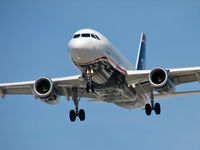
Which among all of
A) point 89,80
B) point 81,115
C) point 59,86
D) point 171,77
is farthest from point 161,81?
point 59,86

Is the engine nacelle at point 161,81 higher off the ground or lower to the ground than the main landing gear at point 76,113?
higher

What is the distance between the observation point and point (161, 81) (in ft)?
115

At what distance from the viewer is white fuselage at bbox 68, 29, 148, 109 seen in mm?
32156

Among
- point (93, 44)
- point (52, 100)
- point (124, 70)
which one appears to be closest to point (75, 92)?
point (52, 100)

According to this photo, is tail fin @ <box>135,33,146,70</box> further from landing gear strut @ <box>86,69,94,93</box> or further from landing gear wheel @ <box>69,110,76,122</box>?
landing gear strut @ <box>86,69,94,93</box>

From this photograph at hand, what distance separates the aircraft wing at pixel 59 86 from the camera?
37.9 metres

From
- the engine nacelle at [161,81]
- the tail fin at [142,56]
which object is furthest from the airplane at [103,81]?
the tail fin at [142,56]

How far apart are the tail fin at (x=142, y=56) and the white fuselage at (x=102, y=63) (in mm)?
11127

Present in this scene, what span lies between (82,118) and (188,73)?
1048 cm

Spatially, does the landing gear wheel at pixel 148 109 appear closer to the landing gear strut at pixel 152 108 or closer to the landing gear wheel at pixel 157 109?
the landing gear strut at pixel 152 108

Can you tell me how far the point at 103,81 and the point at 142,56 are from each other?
19423mm

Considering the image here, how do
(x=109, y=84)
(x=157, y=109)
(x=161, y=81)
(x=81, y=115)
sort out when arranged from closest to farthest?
(x=161, y=81) → (x=109, y=84) → (x=81, y=115) → (x=157, y=109)

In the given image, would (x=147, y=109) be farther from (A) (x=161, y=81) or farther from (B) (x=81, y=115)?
(A) (x=161, y=81)

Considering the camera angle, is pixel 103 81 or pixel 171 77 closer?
pixel 103 81
